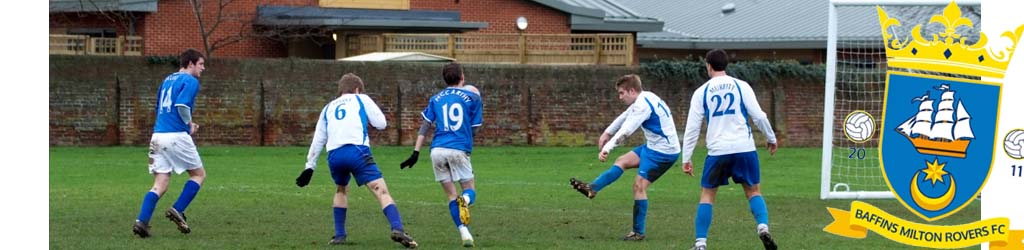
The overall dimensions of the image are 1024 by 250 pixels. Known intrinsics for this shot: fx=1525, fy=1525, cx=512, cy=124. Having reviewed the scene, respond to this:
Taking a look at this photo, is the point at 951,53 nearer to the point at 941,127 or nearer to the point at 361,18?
the point at 941,127

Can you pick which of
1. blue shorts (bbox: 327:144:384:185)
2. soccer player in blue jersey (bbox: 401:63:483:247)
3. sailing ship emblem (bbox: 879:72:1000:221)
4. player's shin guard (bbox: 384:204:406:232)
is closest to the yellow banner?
sailing ship emblem (bbox: 879:72:1000:221)

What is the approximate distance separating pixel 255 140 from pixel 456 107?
18.6 m

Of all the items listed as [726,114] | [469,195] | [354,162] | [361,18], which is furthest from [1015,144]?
[361,18]

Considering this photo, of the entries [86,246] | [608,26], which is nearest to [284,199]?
[86,246]

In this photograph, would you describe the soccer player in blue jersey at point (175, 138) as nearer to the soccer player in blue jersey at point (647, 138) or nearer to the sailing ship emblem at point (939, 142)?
the soccer player in blue jersey at point (647, 138)

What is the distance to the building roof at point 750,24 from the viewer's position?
47688 mm

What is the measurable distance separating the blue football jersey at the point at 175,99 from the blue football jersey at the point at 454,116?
7.47 feet

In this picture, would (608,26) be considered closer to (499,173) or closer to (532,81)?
(532,81)

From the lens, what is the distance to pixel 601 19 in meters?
41.7

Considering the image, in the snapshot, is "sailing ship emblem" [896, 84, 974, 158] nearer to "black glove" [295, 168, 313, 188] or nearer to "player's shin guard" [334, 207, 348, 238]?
"player's shin guard" [334, 207, 348, 238]

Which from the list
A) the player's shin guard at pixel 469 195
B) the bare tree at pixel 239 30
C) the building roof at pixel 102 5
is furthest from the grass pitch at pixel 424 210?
the bare tree at pixel 239 30

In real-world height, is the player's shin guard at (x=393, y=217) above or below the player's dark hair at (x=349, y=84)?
below

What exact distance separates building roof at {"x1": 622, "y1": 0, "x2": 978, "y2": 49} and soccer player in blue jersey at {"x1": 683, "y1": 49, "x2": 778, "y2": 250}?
109 ft

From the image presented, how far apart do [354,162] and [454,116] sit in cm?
105
